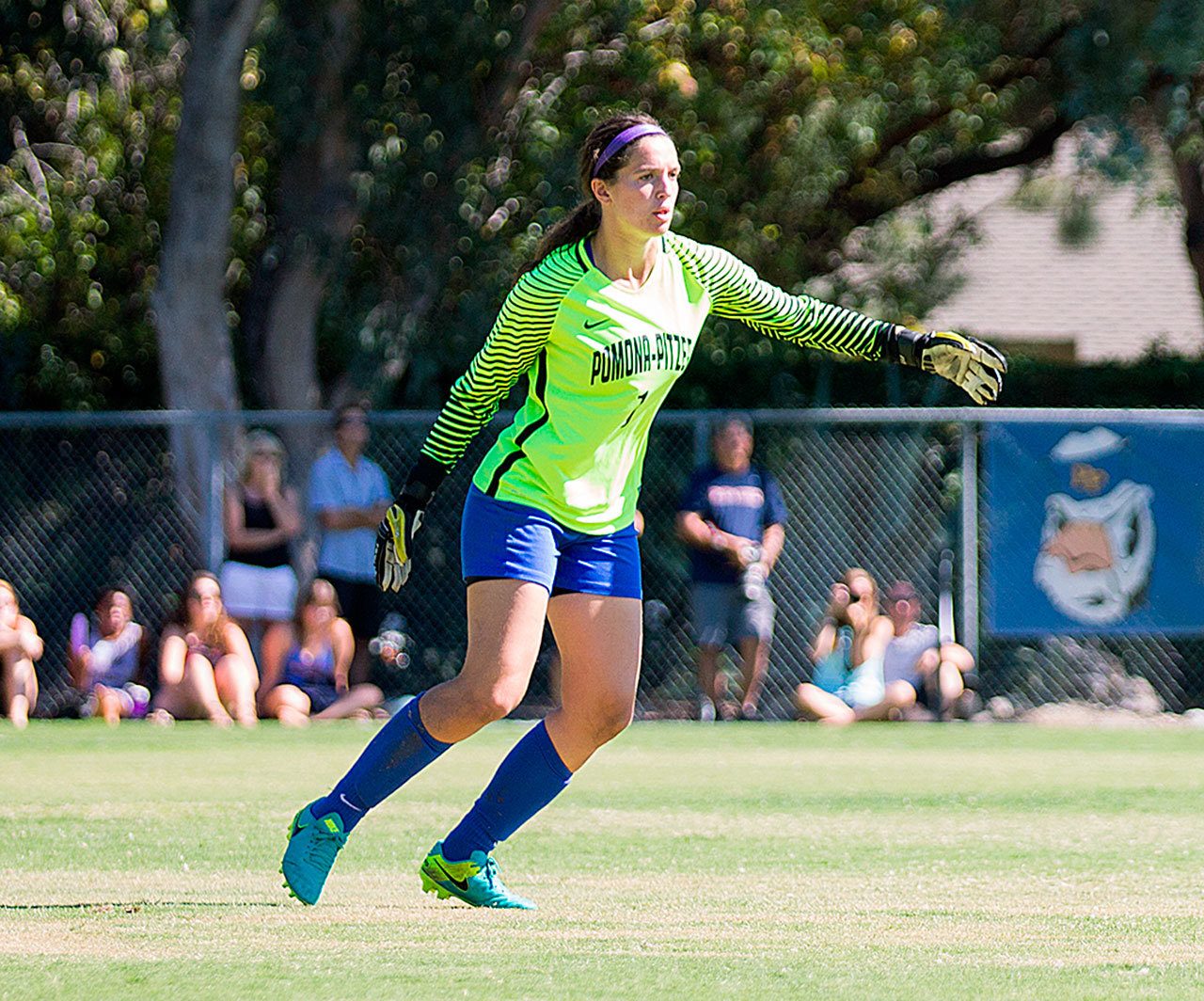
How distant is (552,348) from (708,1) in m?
13.0

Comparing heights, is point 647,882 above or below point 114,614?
below

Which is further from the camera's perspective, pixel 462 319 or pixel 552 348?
pixel 462 319

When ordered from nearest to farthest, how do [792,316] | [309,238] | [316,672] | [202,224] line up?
1. [792,316]
2. [316,672]
3. [202,224]
4. [309,238]

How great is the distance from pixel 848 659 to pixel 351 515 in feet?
11.5

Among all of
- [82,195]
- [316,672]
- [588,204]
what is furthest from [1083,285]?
[588,204]

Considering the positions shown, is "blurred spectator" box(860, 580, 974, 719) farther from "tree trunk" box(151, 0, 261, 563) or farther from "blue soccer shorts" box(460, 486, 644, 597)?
"blue soccer shorts" box(460, 486, 644, 597)

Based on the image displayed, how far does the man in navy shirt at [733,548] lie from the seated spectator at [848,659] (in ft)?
1.42

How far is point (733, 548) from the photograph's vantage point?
13852 mm

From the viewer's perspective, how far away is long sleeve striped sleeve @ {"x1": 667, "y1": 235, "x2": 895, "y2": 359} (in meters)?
6.23

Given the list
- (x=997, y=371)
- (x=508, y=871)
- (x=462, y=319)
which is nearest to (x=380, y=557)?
(x=508, y=871)

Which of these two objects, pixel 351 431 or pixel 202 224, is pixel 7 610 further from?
pixel 202 224

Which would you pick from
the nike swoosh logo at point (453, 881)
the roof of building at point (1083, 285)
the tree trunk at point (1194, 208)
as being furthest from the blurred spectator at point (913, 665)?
the roof of building at point (1083, 285)

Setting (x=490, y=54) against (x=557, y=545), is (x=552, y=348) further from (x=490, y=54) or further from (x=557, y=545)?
(x=490, y=54)

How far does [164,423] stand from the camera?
15.0m
